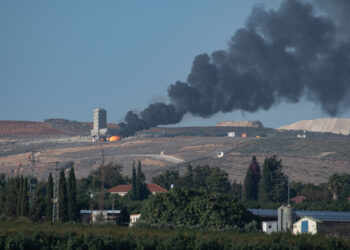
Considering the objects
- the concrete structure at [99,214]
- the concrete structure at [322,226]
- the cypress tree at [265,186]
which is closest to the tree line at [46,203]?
the concrete structure at [99,214]

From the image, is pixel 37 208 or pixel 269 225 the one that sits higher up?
pixel 37 208

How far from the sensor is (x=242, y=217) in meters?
87.0

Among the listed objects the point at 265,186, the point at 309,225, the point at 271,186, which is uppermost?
the point at 309,225

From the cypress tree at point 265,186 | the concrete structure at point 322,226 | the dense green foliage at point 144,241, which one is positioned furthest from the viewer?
the cypress tree at point 265,186

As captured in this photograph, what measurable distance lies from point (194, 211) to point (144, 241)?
28.2 metres

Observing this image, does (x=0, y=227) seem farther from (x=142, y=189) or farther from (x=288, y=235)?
(x=142, y=189)

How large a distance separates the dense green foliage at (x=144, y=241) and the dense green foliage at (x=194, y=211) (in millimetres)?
21827

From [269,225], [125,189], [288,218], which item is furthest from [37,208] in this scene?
[125,189]

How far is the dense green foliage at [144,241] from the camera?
Answer: 188ft

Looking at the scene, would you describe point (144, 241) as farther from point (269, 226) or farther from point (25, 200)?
point (25, 200)

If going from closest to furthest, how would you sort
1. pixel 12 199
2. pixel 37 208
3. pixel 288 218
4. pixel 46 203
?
pixel 288 218
pixel 46 203
pixel 37 208
pixel 12 199

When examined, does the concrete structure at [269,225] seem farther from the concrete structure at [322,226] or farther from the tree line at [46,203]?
the tree line at [46,203]

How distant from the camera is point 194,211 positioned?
86.6 meters

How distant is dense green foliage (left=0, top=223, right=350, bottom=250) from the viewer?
57406 millimetres
